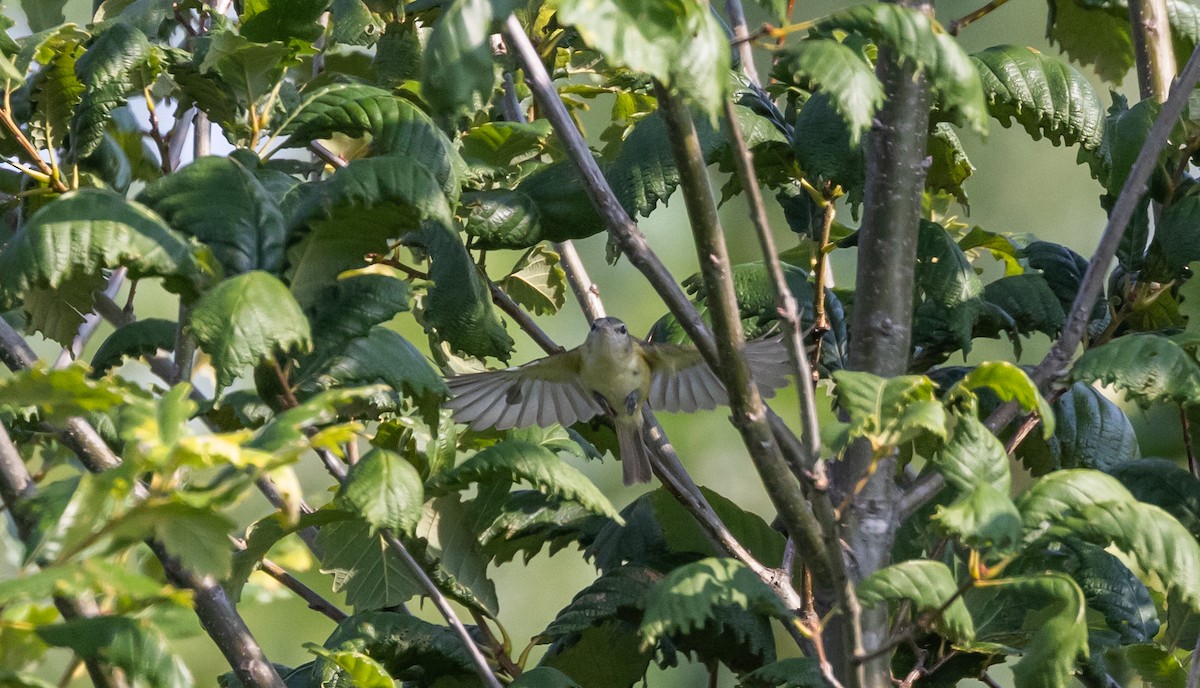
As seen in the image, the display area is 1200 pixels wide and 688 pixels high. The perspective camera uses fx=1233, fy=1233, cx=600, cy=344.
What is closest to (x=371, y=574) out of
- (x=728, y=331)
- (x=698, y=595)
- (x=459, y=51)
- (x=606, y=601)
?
(x=606, y=601)

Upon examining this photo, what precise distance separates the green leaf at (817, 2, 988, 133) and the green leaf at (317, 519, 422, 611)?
1287mm

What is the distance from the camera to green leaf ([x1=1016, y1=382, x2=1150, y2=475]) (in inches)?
89.7

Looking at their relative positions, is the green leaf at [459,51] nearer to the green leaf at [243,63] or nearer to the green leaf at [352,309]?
the green leaf at [352,309]

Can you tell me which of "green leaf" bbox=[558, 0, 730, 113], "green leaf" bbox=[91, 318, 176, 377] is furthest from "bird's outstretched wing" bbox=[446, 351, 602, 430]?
"green leaf" bbox=[558, 0, 730, 113]

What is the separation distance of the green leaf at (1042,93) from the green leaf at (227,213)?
1181mm

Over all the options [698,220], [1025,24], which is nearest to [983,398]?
[698,220]

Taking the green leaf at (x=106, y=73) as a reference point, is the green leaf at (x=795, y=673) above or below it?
below

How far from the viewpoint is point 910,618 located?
1.79 metres

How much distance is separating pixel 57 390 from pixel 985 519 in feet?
3.13

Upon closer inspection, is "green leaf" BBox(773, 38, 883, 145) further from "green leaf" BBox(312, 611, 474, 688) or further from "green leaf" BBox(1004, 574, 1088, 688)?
"green leaf" BBox(312, 611, 474, 688)

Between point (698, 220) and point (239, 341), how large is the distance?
0.54 metres

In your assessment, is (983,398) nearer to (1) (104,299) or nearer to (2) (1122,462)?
(2) (1122,462)

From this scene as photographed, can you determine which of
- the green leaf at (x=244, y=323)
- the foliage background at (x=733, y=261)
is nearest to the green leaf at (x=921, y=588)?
the green leaf at (x=244, y=323)

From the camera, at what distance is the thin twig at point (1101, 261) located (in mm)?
1815
